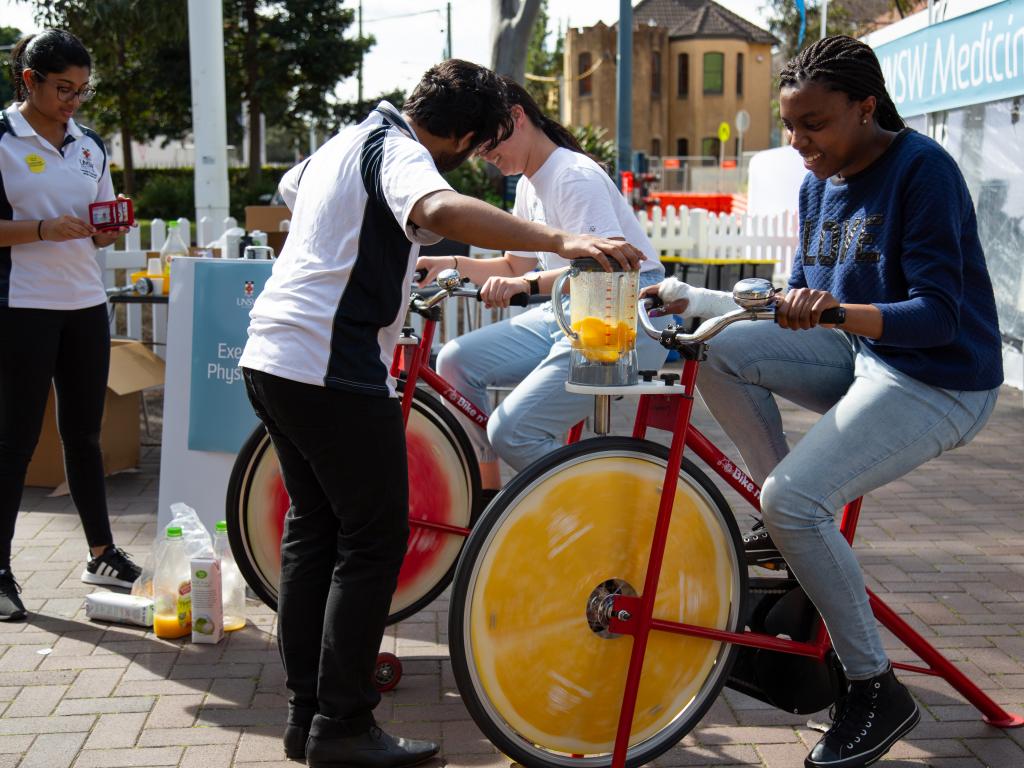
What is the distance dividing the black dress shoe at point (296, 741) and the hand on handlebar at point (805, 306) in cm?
164

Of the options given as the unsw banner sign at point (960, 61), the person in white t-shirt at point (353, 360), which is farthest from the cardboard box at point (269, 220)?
the person in white t-shirt at point (353, 360)

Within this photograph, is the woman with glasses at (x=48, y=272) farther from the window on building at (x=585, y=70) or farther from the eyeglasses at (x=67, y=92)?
the window on building at (x=585, y=70)

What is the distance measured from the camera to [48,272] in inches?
164

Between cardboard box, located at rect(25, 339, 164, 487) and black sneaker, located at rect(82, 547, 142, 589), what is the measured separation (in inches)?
63.7

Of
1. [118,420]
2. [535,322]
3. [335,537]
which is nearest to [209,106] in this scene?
[118,420]

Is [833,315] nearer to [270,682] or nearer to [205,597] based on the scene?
[270,682]

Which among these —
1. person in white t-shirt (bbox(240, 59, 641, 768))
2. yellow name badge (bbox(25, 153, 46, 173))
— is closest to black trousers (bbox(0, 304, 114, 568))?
yellow name badge (bbox(25, 153, 46, 173))

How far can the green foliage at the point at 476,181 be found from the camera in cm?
1990

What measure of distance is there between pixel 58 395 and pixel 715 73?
255 ft

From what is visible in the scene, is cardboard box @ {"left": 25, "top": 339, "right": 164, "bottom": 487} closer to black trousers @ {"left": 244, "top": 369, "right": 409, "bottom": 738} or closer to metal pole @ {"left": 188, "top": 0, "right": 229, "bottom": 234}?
metal pole @ {"left": 188, "top": 0, "right": 229, "bottom": 234}

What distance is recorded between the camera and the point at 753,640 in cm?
307

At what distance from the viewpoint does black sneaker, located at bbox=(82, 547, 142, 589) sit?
448cm

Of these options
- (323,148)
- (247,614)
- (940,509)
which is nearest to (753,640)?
(323,148)

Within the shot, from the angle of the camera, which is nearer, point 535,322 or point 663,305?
point 663,305
